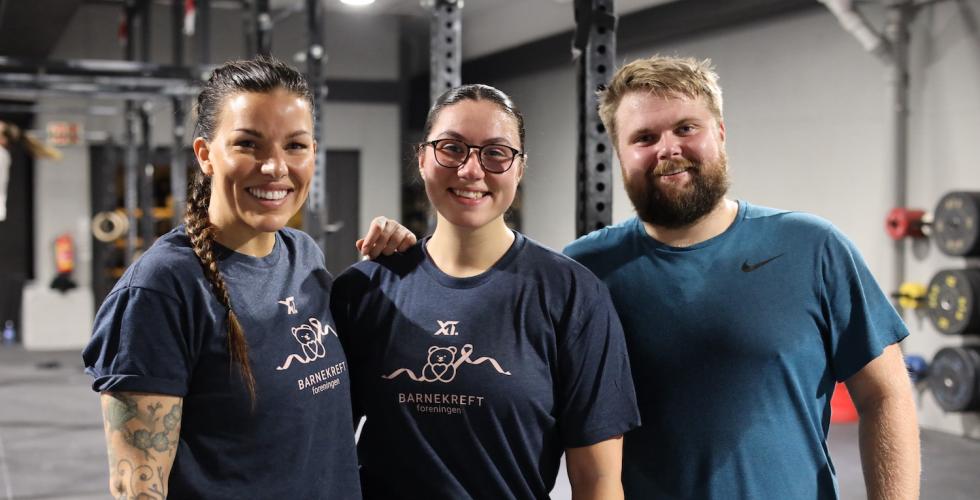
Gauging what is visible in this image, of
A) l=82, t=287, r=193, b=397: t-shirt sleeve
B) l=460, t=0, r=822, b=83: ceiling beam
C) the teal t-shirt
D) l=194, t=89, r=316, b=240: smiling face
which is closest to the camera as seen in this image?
l=82, t=287, r=193, b=397: t-shirt sleeve

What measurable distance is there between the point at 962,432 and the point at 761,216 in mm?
4914

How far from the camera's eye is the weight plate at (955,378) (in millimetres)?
5344

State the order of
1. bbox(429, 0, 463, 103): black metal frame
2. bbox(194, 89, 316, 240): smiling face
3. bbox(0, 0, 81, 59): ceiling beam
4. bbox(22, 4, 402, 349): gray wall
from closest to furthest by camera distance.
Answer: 1. bbox(194, 89, 316, 240): smiling face
2. bbox(429, 0, 463, 103): black metal frame
3. bbox(0, 0, 81, 59): ceiling beam
4. bbox(22, 4, 402, 349): gray wall

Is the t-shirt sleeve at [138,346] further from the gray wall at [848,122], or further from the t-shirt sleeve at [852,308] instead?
the gray wall at [848,122]

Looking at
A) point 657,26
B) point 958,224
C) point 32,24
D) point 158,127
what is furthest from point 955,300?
point 158,127

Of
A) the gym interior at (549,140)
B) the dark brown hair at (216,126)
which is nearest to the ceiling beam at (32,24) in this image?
the gym interior at (549,140)

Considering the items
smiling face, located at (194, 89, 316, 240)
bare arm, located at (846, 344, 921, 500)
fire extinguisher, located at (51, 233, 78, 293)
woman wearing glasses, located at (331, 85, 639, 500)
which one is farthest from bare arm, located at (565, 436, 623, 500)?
fire extinguisher, located at (51, 233, 78, 293)

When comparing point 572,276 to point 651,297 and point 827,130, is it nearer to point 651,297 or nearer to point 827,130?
point 651,297

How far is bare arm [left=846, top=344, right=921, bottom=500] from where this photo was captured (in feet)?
5.24

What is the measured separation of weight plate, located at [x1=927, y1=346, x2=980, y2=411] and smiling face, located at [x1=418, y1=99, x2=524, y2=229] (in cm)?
484

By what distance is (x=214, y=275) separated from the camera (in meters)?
1.42

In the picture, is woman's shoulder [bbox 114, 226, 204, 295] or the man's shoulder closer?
woman's shoulder [bbox 114, 226, 204, 295]

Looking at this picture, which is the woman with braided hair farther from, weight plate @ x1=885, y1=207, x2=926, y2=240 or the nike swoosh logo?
weight plate @ x1=885, y1=207, x2=926, y2=240

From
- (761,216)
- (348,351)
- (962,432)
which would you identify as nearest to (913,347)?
(962,432)
